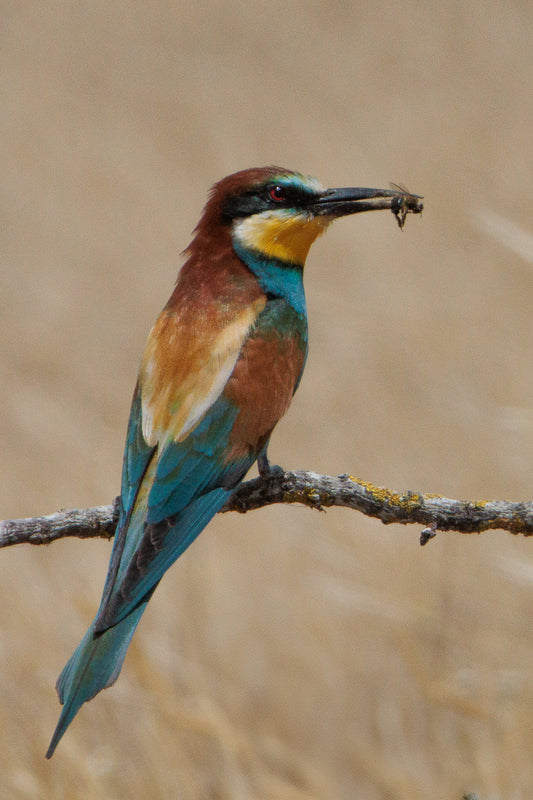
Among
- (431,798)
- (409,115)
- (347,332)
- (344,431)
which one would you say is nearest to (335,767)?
(431,798)

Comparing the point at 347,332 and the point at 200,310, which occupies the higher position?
the point at 347,332

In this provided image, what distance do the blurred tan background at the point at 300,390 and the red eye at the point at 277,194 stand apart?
0.65m

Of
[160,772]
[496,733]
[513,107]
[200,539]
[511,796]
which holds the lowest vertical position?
[160,772]

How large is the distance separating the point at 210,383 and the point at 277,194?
0.70m

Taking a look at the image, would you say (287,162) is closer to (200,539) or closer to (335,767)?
(200,539)

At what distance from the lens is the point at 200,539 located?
15.6 ft

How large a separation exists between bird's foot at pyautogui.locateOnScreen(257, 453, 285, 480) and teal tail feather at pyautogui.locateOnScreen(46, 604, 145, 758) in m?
0.44

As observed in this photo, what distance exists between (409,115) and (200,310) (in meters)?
4.79

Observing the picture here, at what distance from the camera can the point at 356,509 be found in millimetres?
2471

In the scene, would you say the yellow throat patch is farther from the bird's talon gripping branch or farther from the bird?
the bird's talon gripping branch

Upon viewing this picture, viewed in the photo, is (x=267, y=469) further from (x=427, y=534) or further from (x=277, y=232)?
(x=277, y=232)

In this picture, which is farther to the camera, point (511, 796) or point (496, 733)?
point (496, 733)

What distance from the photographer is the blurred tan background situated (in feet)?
12.3

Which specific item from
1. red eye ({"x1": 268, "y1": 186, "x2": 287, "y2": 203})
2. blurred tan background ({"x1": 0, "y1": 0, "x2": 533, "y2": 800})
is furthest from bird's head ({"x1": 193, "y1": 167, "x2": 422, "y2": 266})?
blurred tan background ({"x1": 0, "y1": 0, "x2": 533, "y2": 800})
